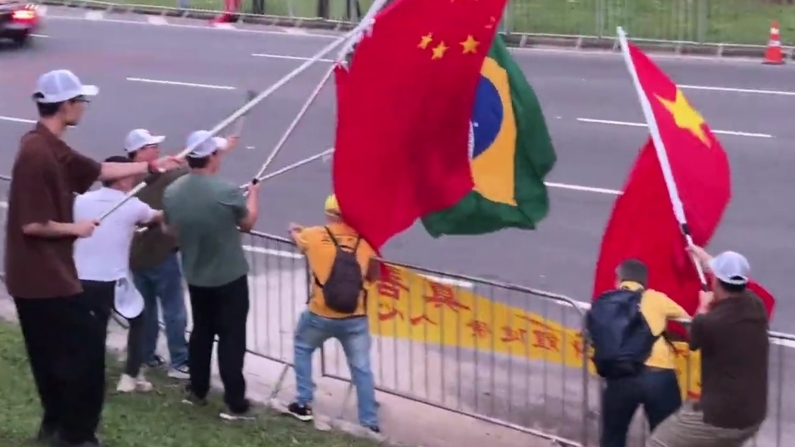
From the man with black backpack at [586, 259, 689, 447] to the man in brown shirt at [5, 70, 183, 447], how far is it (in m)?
2.23

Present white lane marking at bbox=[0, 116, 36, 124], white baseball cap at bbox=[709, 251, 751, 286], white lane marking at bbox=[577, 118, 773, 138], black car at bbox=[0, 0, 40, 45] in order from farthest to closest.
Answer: black car at bbox=[0, 0, 40, 45] < white lane marking at bbox=[0, 116, 36, 124] < white lane marking at bbox=[577, 118, 773, 138] < white baseball cap at bbox=[709, 251, 751, 286]

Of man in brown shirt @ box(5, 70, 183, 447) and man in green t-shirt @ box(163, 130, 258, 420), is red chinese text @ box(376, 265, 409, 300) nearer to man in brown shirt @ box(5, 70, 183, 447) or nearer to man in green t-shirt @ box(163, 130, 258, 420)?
man in green t-shirt @ box(163, 130, 258, 420)

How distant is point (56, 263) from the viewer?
613 centimetres

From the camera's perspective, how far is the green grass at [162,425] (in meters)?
6.88

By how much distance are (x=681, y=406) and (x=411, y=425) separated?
1.85 meters

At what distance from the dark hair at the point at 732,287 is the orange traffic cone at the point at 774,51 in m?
16.5

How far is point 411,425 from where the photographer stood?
7.94 m

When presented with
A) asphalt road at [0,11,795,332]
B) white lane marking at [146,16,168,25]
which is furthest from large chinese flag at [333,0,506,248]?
white lane marking at [146,16,168,25]

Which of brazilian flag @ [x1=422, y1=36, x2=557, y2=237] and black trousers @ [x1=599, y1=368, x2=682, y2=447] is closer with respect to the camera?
black trousers @ [x1=599, y1=368, x2=682, y2=447]

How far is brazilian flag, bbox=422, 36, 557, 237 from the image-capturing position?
→ 8000 millimetres

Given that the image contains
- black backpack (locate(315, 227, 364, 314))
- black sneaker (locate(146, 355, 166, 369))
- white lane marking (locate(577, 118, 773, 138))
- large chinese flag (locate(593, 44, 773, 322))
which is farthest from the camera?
white lane marking (locate(577, 118, 773, 138))

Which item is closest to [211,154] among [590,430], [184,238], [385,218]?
[184,238]


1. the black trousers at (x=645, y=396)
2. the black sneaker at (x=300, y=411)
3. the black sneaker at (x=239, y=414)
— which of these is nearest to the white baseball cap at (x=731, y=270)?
the black trousers at (x=645, y=396)

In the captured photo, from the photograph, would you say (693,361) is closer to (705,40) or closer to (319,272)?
(319,272)
